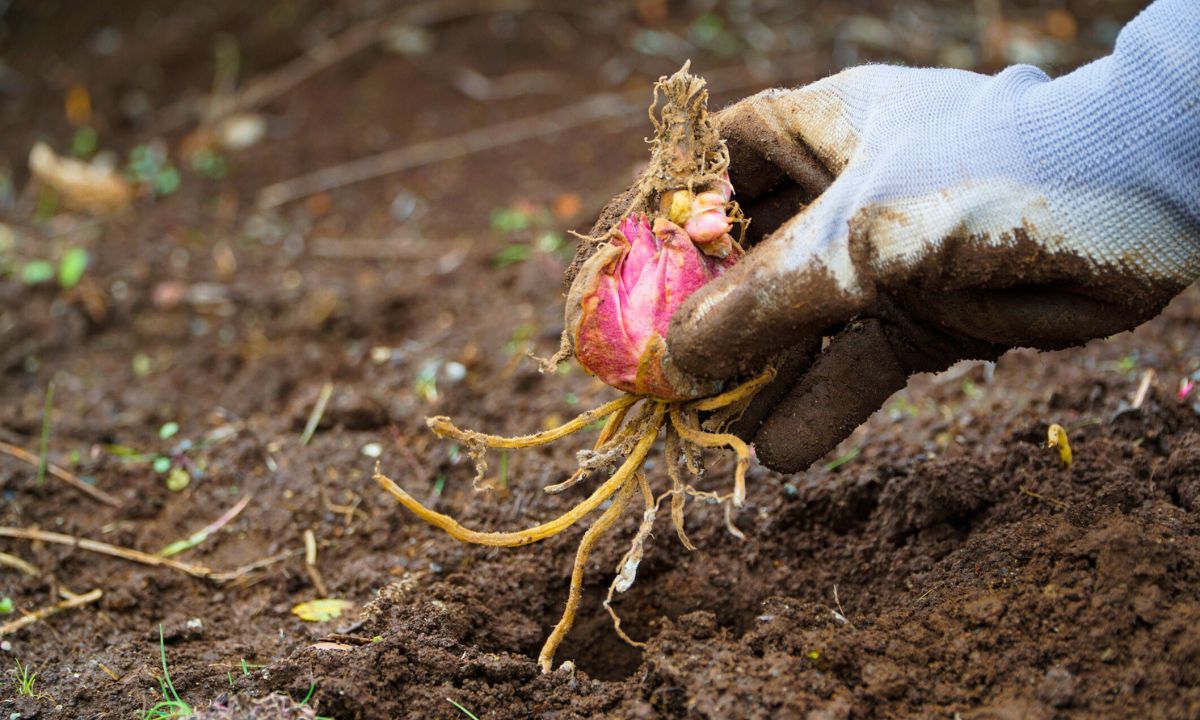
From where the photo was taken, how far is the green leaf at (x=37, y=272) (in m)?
3.81

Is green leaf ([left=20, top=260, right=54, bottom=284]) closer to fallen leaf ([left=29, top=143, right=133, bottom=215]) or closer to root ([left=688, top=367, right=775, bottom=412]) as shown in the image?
fallen leaf ([left=29, top=143, right=133, bottom=215])

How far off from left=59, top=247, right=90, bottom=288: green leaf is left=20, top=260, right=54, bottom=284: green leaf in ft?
0.13

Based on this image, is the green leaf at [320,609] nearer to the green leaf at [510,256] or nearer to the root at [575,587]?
the root at [575,587]

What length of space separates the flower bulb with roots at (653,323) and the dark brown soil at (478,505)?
0.77ft

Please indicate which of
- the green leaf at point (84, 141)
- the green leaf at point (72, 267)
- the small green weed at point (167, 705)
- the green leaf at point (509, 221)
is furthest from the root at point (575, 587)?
the green leaf at point (84, 141)

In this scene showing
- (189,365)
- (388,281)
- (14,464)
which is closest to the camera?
(14,464)

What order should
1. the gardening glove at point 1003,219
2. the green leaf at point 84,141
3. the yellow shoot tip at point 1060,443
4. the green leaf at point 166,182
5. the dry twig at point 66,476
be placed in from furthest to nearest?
the green leaf at point 84,141, the green leaf at point 166,182, the dry twig at point 66,476, the yellow shoot tip at point 1060,443, the gardening glove at point 1003,219

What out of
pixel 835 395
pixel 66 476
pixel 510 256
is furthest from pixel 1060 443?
pixel 66 476

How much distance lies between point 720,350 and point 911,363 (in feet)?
1.39

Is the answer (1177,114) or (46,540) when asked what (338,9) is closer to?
(46,540)

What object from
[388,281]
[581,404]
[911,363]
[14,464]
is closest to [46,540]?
[14,464]

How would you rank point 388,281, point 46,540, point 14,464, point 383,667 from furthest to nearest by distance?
1. point 388,281
2. point 14,464
3. point 46,540
4. point 383,667

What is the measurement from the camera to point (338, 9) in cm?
536

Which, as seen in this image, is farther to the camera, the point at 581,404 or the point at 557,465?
the point at 581,404
